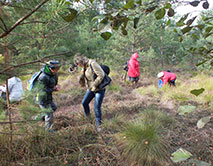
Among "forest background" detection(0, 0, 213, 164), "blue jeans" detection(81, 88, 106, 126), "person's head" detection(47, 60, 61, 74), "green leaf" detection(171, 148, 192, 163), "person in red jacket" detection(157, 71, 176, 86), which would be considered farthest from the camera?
"person in red jacket" detection(157, 71, 176, 86)

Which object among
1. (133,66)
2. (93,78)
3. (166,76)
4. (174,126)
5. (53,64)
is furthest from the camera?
(133,66)

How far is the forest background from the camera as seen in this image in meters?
0.77

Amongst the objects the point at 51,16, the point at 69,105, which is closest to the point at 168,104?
the point at 69,105

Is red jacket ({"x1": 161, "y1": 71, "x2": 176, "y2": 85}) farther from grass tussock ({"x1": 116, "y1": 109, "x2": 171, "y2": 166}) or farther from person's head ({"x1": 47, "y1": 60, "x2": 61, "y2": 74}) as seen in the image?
person's head ({"x1": 47, "y1": 60, "x2": 61, "y2": 74})

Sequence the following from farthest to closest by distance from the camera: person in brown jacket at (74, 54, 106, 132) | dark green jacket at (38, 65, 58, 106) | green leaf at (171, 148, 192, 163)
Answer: person in brown jacket at (74, 54, 106, 132)
dark green jacket at (38, 65, 58, 106)
green leaf at (171, 148, 192, 163)

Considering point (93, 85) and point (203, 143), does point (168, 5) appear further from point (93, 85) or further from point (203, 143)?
point (203, 143)

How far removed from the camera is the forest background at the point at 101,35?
773mm

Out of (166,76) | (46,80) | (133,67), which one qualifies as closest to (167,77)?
(166,76)

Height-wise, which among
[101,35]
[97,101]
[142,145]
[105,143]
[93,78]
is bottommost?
[105,143]

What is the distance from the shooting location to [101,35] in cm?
65

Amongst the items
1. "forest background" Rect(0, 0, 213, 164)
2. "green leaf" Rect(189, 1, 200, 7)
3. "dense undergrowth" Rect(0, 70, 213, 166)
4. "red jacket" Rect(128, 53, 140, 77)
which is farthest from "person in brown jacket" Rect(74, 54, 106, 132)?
"red jacket" Rect(128, 53, 140, 77)

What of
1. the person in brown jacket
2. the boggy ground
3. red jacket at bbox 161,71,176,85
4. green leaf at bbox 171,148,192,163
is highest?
green leaf at bbox 171,148,192,163

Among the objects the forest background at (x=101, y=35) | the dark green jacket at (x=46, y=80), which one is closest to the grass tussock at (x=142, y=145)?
the forest background at (x=101, y=35)

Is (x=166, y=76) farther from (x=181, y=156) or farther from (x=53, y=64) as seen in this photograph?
(x=181, y=156)
